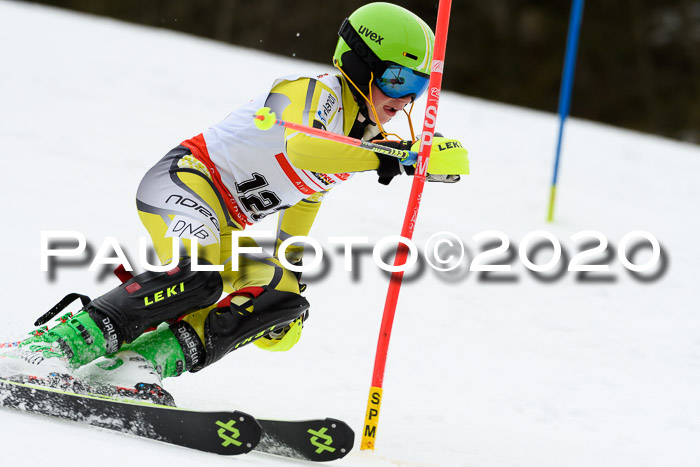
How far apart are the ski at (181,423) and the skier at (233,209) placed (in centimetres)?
9

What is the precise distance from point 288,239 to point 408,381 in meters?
1.05

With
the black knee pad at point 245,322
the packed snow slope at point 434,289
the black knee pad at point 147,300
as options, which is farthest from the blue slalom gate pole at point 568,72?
the black knee pad at point 147,300

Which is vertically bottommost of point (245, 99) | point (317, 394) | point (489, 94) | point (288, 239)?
point (317, 394)

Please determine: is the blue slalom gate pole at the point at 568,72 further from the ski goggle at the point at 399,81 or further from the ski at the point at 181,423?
the ski at the point at 181,423

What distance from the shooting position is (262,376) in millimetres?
3684

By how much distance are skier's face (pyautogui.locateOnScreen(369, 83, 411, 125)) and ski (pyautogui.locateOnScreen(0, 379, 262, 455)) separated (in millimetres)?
1204

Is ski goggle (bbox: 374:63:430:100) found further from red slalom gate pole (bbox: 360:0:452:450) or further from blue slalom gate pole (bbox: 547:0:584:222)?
blue slalom gate pole (bbox: 547:0:584:222)

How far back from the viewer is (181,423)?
238cm

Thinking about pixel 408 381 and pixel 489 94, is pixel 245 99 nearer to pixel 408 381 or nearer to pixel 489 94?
pixel 408 381

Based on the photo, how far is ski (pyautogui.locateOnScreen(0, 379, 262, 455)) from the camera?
2.35 metres

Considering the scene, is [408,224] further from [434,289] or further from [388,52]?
[434,289]

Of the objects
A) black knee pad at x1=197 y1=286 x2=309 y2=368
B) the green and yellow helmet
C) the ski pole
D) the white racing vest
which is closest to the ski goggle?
the green and yellow helmet

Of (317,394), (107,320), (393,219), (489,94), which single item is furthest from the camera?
(489,94)

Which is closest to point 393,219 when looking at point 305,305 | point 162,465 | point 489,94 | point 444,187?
point 444,187
